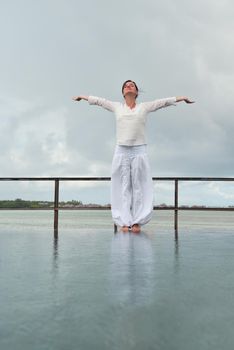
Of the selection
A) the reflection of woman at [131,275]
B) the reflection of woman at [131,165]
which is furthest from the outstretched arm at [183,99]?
the reflection of woman at [131,275]

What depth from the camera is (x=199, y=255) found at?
3133mm

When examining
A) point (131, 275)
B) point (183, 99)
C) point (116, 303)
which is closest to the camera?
point (116, 303)

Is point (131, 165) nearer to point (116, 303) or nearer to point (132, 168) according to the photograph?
point (132, 168)

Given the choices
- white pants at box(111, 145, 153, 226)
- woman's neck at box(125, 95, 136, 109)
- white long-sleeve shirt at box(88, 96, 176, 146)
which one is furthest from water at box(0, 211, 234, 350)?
woman's neck at box(125, 95, 136, 109)

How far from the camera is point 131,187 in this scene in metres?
5.48

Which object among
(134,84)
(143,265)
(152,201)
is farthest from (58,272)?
(134,84)

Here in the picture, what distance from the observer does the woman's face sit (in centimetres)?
549

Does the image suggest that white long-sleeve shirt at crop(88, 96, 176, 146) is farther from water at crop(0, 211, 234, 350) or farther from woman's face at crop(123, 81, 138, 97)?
water at crop(0, 211, 234, 350)

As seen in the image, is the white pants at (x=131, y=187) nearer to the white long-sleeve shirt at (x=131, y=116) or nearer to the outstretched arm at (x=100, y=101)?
the white long-sleeve shirt at (x=131, y=116)

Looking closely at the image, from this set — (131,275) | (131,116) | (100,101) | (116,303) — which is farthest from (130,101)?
(116,303)

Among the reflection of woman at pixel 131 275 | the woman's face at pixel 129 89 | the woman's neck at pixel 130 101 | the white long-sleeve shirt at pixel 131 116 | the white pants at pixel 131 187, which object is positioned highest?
the woman's face at pixel 129 89

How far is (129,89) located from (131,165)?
989mm

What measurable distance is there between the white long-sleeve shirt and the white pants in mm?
116

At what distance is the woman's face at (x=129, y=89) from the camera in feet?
18.0
